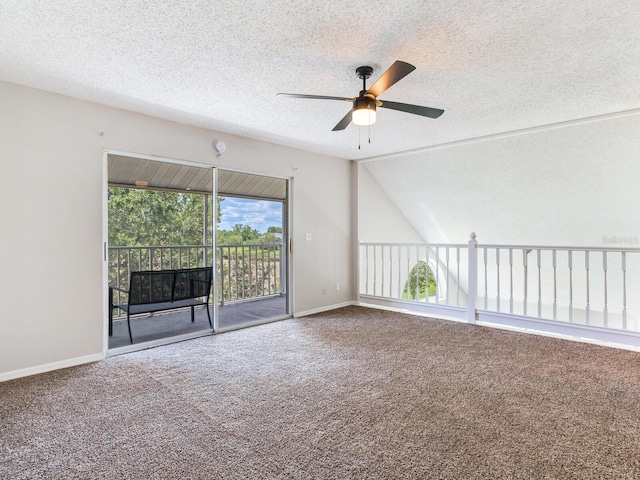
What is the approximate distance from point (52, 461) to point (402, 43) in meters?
3.13

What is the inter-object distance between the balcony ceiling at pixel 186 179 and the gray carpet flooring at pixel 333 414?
1980 millimetres

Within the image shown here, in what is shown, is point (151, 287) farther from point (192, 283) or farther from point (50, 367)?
point (50, 367)

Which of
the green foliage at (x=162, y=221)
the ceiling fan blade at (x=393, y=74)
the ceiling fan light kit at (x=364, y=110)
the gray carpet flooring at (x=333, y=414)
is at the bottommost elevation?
the gray carpet flooring at (x=333, y=414)

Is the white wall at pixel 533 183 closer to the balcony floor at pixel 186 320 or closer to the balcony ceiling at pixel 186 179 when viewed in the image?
the balcony ceiling at pixel 186 179

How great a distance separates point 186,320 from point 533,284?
574 cm

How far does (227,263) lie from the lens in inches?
223

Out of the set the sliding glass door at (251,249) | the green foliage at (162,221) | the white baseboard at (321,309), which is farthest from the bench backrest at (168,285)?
the white baseboard at (321,309)

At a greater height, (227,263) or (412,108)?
(412,108)

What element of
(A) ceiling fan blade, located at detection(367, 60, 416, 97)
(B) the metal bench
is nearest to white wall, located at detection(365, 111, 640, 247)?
(A) ceiling fan blade, located at detection(367, 60, 416, 97)

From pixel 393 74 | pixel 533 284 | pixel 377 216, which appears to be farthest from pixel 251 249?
pixel 533 284

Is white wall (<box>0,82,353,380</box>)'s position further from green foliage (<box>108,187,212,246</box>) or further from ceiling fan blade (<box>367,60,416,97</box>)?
ceiling fan blade (<box>367,60,416,97</box>)

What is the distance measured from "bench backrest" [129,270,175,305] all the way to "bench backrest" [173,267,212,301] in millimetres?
75

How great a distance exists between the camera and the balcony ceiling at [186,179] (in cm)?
396

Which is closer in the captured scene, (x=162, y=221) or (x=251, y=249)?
(x=162, y=221)
